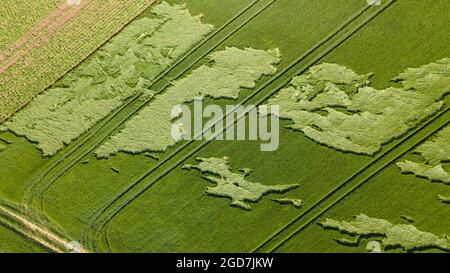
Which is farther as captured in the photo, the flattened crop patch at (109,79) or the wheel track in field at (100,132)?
the flattened crop patch at (109,79)

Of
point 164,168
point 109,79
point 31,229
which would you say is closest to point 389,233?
point 164,168

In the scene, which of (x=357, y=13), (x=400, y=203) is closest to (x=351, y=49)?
(x=357, y=13)

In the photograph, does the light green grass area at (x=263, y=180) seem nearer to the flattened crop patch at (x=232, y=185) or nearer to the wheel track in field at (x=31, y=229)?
the flattened crop patch at (x=232, y=185)

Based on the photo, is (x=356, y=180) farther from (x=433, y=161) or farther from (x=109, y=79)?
(x=109, y=79)

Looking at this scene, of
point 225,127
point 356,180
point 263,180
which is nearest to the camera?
point 356,180

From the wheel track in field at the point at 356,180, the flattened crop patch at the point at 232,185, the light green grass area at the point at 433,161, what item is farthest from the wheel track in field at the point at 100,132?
the light green grass area at the point at 433,161

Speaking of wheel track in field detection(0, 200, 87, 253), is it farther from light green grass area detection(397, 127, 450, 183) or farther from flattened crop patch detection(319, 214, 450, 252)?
light green grass area detection(397, 127, 450, 183)
